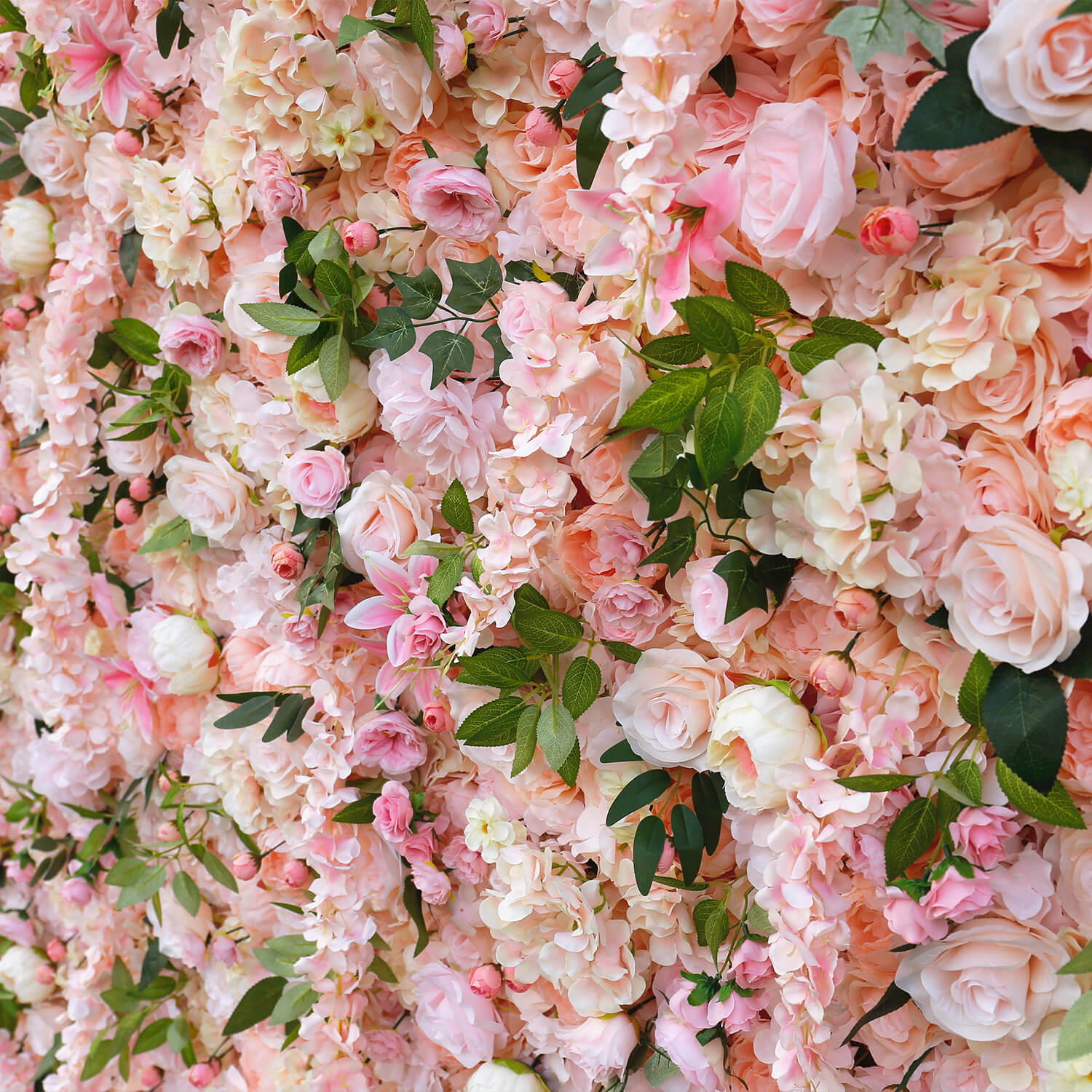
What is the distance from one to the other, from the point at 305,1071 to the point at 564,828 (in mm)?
536

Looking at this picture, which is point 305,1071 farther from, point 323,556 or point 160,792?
point 323,556

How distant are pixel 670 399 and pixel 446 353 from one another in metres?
0.25

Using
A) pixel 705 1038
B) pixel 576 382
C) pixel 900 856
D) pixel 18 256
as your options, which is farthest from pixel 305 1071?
pixel 18 256

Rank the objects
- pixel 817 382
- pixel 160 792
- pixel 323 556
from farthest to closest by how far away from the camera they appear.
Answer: pixel 160 792, pixel 323 556, pixel 817 382

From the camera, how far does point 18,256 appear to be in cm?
129

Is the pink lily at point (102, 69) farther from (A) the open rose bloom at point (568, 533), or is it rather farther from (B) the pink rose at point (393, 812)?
(B) the pink rose at point (393, 812)

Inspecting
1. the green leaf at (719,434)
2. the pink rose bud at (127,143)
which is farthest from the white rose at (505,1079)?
the pink rose bud at (127,143)

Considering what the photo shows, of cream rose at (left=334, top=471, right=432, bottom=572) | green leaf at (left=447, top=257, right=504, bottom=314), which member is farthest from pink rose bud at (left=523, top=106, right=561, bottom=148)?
cream rose at (left=334, top=471, right=432, bottom=572)

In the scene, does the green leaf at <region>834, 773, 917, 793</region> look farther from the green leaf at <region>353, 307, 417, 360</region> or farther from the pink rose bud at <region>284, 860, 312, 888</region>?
the pink rose bud at <region>284, 860, 312, 888</region>

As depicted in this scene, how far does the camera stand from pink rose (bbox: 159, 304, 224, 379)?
1.04 m

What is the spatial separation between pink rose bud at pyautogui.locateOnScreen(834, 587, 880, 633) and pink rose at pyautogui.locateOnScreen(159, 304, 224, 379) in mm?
779

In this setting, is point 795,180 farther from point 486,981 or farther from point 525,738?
point 486,981

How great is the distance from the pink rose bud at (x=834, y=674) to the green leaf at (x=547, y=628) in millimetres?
227

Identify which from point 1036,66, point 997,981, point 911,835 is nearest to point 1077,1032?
point 997,981
